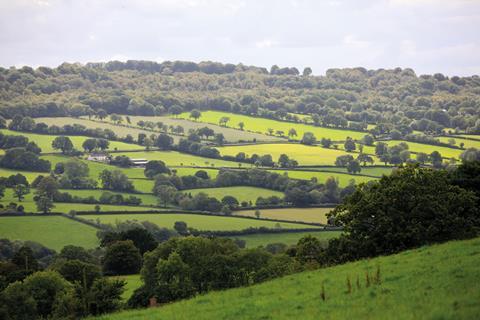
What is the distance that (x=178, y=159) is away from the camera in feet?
479

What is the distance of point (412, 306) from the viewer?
2114 cm

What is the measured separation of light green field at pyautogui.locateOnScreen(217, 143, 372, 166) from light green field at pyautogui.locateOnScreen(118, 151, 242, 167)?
7154mm

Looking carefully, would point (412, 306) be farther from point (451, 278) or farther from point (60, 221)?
point (60, 221)

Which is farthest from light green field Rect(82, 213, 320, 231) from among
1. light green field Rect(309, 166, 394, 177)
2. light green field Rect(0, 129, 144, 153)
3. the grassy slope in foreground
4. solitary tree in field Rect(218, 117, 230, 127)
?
solitary tree in field Rect(218, 117, 230, 127)

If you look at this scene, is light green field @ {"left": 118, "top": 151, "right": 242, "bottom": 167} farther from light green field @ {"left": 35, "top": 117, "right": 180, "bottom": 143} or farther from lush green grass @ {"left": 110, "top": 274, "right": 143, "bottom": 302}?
lush green grass @ {"left": 110, "top": 274, "right": 143, "bottom": 302}

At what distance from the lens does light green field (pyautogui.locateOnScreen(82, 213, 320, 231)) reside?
90.9 meters

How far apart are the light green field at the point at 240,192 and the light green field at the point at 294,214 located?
24.1ft

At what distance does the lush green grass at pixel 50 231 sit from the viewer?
277 ft

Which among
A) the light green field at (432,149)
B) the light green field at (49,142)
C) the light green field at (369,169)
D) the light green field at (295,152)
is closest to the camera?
the light green field at (369,169)

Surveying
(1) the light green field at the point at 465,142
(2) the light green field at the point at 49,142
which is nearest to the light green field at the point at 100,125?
(2) the light green field at the point at 49,142

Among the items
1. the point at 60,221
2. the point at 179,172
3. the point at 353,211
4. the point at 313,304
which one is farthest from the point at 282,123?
the point at 313,304

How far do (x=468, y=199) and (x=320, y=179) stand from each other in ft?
269

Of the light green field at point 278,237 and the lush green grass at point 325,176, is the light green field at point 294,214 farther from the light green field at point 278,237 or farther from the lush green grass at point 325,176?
the lush green grass at point 325,176

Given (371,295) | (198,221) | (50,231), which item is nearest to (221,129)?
(198,221)
